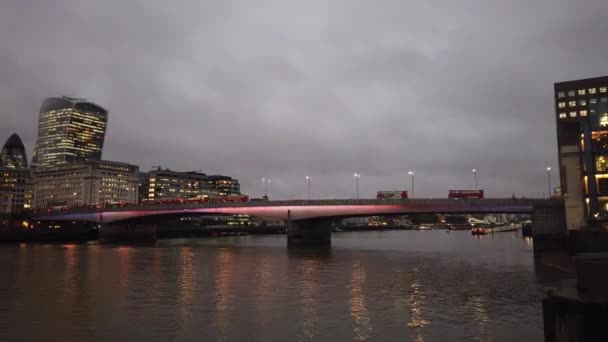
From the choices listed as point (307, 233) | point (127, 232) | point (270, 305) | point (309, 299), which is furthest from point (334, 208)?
point (127, 232)

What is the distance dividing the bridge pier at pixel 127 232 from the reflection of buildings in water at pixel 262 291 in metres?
79.5

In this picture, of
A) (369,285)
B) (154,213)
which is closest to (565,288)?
(369,285)

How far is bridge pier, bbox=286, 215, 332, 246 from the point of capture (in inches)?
3851

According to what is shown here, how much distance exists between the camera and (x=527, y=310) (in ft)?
84.8

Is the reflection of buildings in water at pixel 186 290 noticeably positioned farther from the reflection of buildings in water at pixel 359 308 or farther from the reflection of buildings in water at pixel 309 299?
the reflection of buildings in water at pixel 359 308

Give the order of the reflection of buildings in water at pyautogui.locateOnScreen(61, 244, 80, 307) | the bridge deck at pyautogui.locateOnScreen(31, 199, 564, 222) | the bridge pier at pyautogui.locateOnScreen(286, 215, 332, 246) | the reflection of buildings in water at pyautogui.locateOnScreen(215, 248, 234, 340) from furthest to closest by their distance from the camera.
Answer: the bridge pier at pyautogui.locateOnScreen(286, 215, 332, 246)
the bridge deck at pyautogui.locateOnScreen(31, 199, 564, 222)
the reflection of buildings in water at pyautogui.locateOnScreen(61, 244, 80, 307)
the reflection of buildings in water at pyautogui.locateOnScreen(215, 248, 234, 340)

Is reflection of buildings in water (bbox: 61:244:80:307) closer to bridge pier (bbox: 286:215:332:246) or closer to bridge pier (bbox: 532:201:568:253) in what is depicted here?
bridge pier (bbox: 286:215:332:246)

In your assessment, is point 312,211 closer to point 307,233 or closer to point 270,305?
point 307,233

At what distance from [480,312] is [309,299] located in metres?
10.0

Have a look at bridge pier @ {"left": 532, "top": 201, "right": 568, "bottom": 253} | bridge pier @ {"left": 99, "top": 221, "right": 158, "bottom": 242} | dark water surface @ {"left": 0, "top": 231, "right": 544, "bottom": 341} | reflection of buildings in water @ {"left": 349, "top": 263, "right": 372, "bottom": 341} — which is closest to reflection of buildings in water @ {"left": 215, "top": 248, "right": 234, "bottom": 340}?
dark water surface @ {"left": 0, "top": 231, "right": 544, "bottom": 341}

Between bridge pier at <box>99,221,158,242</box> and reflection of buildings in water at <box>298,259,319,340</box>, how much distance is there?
84735 mm

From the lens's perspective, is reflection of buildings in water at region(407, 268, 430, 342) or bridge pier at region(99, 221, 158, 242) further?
bridge pier at region(99, 221, 158, 242)

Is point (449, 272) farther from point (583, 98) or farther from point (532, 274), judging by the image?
point (583, 98)

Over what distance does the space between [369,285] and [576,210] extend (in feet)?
190
